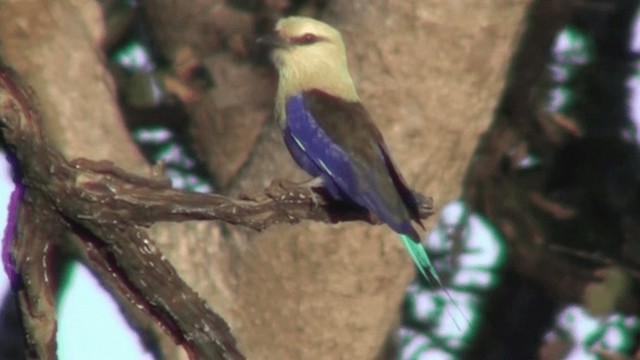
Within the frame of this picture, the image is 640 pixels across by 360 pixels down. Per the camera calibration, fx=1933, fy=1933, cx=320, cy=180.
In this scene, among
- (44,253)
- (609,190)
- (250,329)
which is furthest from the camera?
(609,190)

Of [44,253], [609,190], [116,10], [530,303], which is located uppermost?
[44,253]

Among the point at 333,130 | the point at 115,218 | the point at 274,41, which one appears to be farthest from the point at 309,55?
the point at 115,218

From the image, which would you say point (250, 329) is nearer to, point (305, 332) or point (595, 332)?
point (305, 332)

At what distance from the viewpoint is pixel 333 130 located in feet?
15.6

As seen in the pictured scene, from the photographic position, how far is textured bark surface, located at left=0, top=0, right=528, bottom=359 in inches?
197

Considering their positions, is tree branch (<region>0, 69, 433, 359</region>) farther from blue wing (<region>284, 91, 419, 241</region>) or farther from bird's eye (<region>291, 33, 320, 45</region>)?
bird's eye (<region>291, 33, 320, 45</region>)

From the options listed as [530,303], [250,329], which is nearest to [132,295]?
[250,329]

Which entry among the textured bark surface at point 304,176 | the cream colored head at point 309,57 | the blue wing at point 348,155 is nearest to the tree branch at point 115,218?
the blue wing at point 348,155

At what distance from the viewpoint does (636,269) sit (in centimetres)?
581

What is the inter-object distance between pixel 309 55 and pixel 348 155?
21.5 inches

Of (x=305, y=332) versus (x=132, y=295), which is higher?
(x=132, y=295)

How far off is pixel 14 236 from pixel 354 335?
236 centimetres

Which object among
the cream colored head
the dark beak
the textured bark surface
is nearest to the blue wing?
the cream colored head

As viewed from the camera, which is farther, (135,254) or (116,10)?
(116,10)
